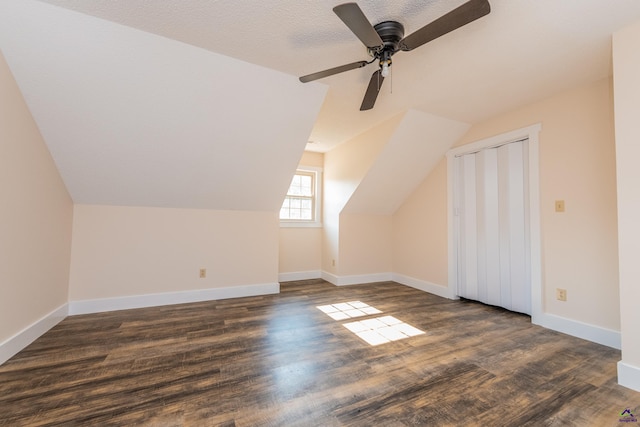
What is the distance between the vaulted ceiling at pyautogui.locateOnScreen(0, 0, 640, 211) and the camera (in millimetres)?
1663

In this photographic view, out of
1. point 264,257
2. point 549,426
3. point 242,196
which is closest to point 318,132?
point 242,196

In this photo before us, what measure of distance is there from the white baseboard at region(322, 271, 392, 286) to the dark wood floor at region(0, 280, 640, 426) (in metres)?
1.54

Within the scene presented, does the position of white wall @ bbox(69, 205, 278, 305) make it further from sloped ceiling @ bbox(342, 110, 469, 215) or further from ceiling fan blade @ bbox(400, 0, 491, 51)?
ceiling fan blade @ bbox(400, 0, 491, 51)

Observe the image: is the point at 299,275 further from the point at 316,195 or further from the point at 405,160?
the point at 405,160

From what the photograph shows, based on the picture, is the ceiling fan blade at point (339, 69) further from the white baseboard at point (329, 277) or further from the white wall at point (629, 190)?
the white baseboard at point (329, 277)

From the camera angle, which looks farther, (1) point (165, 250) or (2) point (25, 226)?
(1) point (165, 250)

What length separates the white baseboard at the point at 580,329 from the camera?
7.22 feet

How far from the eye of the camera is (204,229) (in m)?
3.45

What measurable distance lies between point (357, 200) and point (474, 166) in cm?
164

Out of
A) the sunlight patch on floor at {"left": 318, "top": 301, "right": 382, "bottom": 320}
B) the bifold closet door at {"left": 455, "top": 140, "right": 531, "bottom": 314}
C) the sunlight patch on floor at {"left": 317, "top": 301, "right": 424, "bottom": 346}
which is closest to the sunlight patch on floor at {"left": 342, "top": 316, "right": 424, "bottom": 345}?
the sunlight patch on floor at {"left": 317, "top": 301, "right": 424, "bottom": 346}

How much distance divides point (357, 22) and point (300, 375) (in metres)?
2.13

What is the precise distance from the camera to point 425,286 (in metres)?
3.98

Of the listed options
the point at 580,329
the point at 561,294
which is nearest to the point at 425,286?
the point at 561,294

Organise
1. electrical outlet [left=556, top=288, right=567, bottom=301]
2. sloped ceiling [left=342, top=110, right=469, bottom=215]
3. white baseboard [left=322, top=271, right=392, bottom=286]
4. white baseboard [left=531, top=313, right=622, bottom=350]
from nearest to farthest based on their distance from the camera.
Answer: white baseboard [left=531, top=313, right=622, bottom=350], electrical outlet [left=556, top=288, right=567, bottom=301], sloped ceiling [left=342, top=110, right=469, bottom=215], white baseboard [left=322, top=271, right=392, bottom=286]
